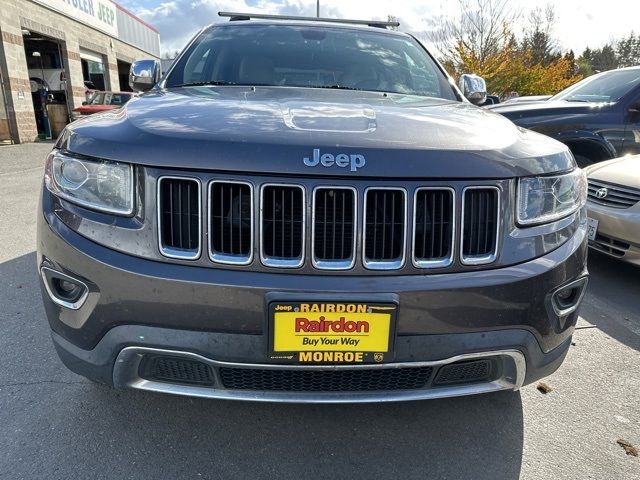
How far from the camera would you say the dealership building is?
46.4 feet

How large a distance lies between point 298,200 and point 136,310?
619mm

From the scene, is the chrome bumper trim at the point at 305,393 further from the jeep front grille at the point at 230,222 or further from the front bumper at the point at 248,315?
the jeep front grille at the point at 230,222

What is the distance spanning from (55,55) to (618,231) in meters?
25.1

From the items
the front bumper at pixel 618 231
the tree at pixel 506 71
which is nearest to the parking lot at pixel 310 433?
the front bumper at pixel 618 231

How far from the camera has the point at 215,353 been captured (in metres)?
1.58

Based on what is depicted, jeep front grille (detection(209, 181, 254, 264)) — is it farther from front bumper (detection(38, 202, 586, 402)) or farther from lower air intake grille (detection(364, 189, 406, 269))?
lower air intake grille (detection(364, 189, 406, 269))

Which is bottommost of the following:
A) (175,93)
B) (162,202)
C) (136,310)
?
(136,310)

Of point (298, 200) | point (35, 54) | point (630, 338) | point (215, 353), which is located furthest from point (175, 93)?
point (35, 54)

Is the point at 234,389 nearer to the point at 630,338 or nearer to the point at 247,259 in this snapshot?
the point at 247,259

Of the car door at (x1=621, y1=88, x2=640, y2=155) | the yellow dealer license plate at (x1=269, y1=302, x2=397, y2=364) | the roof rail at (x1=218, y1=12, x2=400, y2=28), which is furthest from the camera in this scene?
the car door at (x1=621, y1=88, x2=640, y2=155)

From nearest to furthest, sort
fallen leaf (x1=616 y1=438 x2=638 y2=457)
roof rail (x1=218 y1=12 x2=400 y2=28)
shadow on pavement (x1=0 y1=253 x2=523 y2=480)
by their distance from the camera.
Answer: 1. shadow on pavement (x1=0 y1=253 x2=523 y2=480)
2. fallen leaf (x1=616 y1=438 x2=638 y2=457)
3. roof rail (x1=218 y1=12 x2=400 y2=28)

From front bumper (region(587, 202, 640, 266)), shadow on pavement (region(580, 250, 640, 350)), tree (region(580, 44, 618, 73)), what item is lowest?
shadow on pavement (region(580, 250, 640, 350))

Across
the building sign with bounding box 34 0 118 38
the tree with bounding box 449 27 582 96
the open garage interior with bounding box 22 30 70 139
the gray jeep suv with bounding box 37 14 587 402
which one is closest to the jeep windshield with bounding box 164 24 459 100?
the gray jeep suv with bounding box 37 14 587 402

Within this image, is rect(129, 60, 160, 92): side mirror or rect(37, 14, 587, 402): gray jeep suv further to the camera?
rect(129, 60, 160, 92): side mirror
